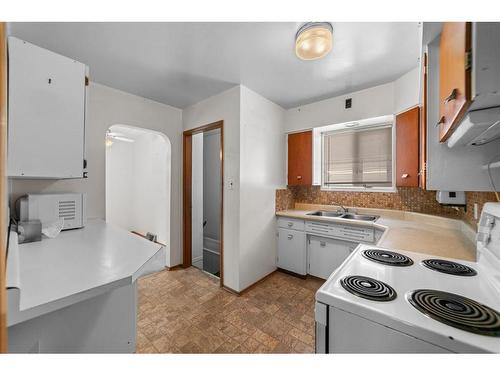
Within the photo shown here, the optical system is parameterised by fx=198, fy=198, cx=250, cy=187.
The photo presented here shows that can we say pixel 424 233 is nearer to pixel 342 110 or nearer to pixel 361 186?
pixel 361 186

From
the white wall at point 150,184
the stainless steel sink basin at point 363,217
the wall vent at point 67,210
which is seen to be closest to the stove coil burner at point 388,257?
the stainless steel sink basin at point 363,217

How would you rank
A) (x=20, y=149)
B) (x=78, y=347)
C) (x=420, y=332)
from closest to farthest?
(x=420, y=332) < (x=78, y=347) < (x=20, y=149)

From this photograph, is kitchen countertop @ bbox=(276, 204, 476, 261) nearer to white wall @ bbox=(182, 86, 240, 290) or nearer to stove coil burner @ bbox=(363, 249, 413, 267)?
stove coil burner @ bbox=(363, 249, 413, 267)

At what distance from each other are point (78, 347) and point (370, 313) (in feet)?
4.13

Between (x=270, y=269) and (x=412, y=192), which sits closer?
(x=412, y=192)

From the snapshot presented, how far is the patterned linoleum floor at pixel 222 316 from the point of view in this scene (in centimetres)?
157

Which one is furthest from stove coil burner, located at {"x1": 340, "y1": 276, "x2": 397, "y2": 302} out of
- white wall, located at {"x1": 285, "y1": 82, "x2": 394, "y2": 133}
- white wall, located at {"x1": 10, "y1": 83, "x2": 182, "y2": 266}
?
white wall, located at {"x1": 10, "y1": 83, "x2": 182, "y2": 266}

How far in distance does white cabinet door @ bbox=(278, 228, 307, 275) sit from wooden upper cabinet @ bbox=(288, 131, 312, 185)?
782 millimetres

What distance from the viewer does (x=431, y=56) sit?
1.02 metres

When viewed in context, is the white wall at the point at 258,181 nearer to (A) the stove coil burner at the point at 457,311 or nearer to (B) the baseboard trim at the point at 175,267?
(B) the baseboard trim at the point at 175,267

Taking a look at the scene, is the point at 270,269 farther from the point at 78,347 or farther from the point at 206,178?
the point at 78,347

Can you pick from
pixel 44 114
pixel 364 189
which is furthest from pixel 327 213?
pixel 44 114

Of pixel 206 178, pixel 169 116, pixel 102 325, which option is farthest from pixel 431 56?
pixel 206 178

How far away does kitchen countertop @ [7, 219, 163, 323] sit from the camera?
1.96 feet
